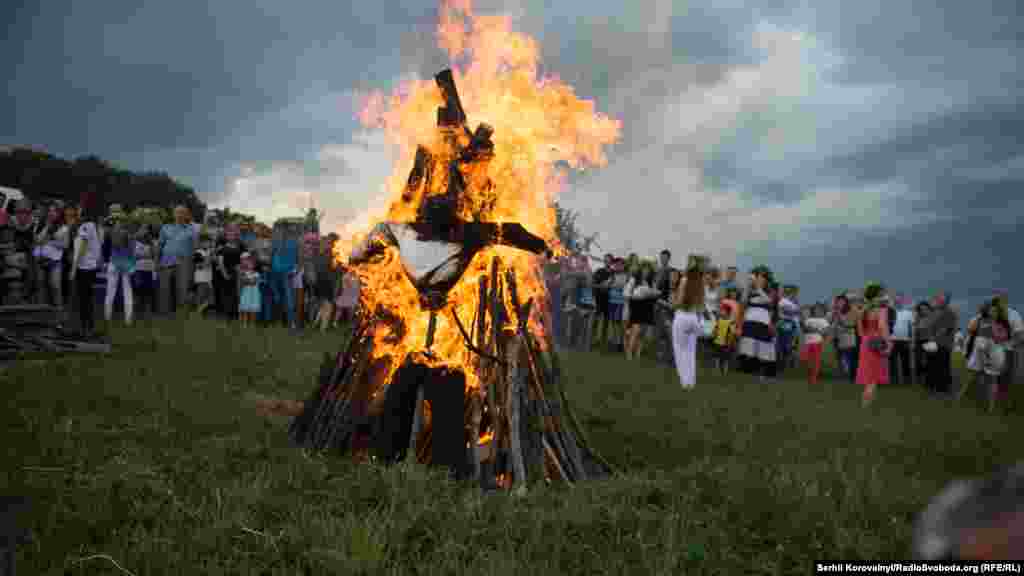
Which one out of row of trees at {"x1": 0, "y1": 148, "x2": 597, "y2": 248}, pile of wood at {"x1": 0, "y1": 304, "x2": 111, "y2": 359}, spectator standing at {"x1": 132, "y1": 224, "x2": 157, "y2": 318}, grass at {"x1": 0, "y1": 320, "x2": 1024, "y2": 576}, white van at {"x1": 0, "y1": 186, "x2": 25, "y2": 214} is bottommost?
grass at {"x1": 0, "y1": 320, "x2": 1024, "y2": 576}

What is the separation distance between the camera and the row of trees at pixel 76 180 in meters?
43.0

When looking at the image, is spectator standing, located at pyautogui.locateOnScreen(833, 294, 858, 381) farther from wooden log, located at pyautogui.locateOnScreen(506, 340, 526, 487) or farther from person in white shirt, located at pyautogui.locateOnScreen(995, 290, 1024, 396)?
wooden log, located at pyautogui.locateOnScreen(506, 340, 526, 487)

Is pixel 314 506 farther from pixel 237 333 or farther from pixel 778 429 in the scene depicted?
pixel 237 333

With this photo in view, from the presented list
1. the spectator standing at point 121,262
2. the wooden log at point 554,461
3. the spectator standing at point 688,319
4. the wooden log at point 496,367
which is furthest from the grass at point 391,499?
the spectator standing at point 121,262

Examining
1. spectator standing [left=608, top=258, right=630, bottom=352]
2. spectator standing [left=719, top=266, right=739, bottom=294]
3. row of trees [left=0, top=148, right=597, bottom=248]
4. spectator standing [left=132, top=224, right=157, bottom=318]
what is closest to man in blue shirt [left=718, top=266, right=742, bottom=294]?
spectator standing [left=719, top=266, right=739, bottom=294]

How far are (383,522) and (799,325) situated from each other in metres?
16.3

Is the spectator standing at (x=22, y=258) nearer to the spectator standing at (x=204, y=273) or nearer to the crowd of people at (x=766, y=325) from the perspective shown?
the spectator standing at (x=204, y=273)

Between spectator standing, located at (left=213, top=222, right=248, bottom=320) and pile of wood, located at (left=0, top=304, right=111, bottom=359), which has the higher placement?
spectator standing, located at (left=213, top=222, right=248, bottom=320)

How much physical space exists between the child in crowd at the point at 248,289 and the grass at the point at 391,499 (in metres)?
6.60

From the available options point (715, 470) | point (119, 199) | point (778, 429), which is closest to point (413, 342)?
point (715, 470)

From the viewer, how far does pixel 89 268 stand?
1234 centimetres

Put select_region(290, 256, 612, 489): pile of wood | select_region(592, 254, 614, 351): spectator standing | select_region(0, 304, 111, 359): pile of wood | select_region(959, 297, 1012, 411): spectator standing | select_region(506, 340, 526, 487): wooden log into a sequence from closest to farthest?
1. select_region(506, 340, 526, 487): wooden log
2. select_region(290, 256, 612, 489): pile of wood
3. select_region(0, 304, 111, 359): pile of wood
4. select_region(959, 297, 1012, 411): spectator standing
5. select_region(592, 254, 614, 351): spectator standing

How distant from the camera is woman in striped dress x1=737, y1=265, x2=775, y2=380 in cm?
1500

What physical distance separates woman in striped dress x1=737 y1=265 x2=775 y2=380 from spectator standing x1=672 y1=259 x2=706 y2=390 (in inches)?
134
